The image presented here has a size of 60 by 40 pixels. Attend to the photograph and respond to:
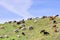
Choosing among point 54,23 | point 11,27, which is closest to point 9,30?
point 11,27

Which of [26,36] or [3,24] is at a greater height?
[3,24]

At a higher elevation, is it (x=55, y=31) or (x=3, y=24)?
(x=3, y=24)

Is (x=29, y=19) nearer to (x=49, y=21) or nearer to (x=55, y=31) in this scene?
(x=49, y=21)

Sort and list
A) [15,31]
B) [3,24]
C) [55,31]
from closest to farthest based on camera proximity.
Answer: [55,31]
[15,31]
[3,24]

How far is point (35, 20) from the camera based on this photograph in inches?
1281

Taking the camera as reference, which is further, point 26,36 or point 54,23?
point 54,23

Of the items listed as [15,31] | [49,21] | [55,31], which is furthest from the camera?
[49,21]

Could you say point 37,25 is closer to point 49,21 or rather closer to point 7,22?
point 49,21

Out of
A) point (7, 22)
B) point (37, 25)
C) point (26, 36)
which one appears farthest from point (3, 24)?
point (26, 36)

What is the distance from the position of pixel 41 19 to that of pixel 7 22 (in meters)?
5.57

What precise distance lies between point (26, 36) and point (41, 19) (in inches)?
267

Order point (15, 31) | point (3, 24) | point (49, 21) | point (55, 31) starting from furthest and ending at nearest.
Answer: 1. point (3, 24)
2. point (49, 21)
3. point (15, 31)
4. point (55, 31)

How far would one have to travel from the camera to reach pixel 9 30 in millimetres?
30109

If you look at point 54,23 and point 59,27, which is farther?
point 54,23
